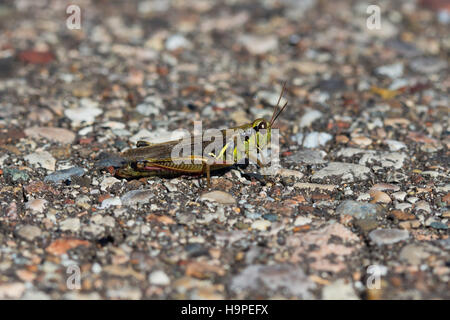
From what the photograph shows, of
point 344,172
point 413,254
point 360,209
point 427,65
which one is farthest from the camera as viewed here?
point 427,65

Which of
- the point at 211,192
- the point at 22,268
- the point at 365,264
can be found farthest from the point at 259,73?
the point at 22,268

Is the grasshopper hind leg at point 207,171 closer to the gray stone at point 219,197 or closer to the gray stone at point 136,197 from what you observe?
the gray stone at point 219,197

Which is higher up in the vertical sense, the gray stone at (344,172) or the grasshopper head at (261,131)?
the grasshopper head at (261,131)

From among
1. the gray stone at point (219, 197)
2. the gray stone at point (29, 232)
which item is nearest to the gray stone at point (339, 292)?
the gray stone at point (219, 197)

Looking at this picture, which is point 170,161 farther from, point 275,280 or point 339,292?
point 339,292

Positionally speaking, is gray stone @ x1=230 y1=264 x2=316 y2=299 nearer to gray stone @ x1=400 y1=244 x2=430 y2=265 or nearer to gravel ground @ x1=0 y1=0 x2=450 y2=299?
gravel ground @ x1=0 y1=0 x2=450 y2=299

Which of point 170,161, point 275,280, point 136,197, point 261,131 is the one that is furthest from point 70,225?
point 261,131

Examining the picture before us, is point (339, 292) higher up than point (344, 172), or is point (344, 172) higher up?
point (344, 172)

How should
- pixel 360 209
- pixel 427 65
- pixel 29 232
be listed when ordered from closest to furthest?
pixel 29 232, pixel 360 209, pixel 427 65
